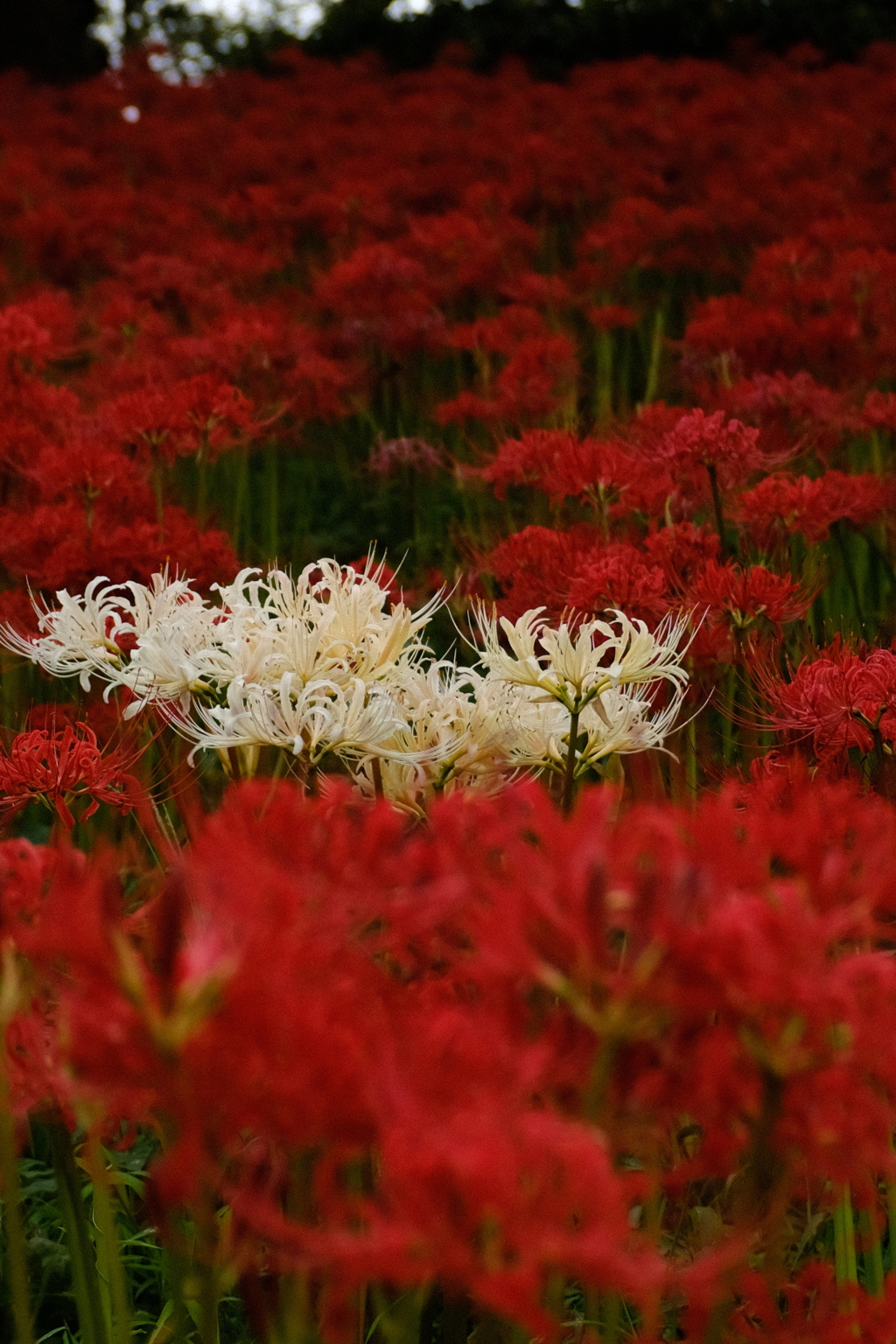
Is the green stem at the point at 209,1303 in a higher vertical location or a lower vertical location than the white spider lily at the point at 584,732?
lower

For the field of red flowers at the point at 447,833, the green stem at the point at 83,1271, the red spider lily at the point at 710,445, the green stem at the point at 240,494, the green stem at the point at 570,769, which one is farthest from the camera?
the green stem at the point at 240,494

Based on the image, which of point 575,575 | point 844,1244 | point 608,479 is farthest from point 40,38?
point 844,1244

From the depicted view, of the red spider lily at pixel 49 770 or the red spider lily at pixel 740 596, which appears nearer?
the red spider lily at pixel 49 770

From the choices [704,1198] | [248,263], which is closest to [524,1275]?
[704,1198]

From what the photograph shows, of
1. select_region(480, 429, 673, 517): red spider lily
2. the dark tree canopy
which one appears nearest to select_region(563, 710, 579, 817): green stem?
select_region(480, 429, 673, 517): red spider lily

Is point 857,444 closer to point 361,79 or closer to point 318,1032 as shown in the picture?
point 318,1032

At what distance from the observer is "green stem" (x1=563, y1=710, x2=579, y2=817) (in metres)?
1.57

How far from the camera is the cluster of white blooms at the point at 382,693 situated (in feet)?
5.00

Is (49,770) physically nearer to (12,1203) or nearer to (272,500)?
(12,1203)

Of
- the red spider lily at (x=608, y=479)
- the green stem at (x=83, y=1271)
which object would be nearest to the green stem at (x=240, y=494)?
the red spider lily at (x=608, y=479)

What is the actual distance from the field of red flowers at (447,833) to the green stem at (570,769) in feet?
0.04

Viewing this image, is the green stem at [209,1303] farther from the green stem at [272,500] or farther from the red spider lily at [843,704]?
the green stem at [272,500]

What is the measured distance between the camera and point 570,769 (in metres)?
1.60

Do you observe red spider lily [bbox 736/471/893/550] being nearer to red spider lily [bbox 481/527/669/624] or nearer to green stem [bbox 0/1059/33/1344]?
red spider lily [bbox 481/527/669/624]
